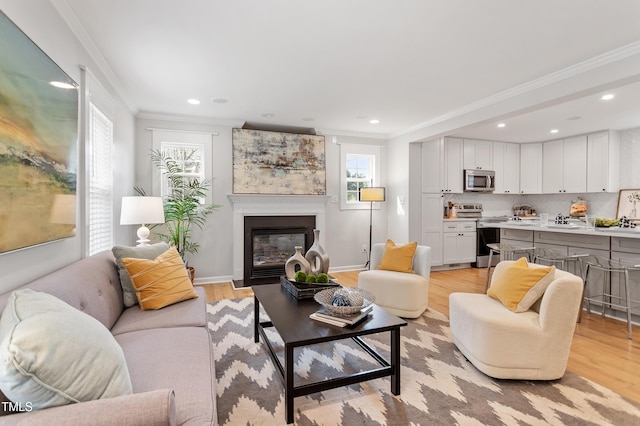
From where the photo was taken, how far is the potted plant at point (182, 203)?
13.6 feet

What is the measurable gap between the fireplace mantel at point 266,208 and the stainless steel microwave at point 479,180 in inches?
110

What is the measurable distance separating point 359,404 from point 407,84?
302 cm

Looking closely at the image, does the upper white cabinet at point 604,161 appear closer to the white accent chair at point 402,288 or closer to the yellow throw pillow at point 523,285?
the white accent chair at point 402,288

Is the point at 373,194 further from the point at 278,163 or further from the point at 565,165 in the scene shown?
the point at 565,165

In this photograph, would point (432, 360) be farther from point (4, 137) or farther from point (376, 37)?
point (4, 137)

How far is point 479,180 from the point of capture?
19.9 ft

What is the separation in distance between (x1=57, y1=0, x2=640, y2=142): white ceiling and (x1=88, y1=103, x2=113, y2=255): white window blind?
523 mm

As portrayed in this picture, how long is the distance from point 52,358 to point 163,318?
114cm

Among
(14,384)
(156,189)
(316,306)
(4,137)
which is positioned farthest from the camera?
(156,189)

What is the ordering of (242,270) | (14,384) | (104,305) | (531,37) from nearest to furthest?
(14,384), (104,305), (531,37), (242,270)

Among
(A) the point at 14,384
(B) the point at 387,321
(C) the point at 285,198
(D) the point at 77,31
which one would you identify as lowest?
A: (B) the point at 387,321

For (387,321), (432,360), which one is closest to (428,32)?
(387,321)

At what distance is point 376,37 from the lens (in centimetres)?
244

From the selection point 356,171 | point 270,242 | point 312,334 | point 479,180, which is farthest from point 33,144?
point 479,180
